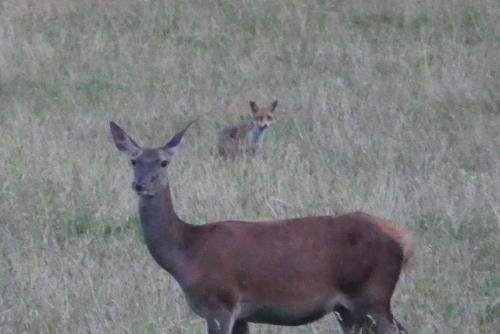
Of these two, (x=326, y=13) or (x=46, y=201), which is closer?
(x=46, y=201)

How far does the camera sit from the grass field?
795 centimetres

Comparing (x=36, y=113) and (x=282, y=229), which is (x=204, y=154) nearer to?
(x=36, y=113)

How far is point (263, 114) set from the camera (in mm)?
13297

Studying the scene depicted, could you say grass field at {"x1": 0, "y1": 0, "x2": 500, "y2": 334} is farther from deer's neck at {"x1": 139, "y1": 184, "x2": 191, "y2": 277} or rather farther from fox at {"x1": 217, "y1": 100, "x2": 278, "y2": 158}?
deer's neck at {"x1": 139, "y1": 184, "x2": 191, "y2": 277}

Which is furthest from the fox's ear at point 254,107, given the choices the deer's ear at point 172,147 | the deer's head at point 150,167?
the deer's head at point 150,167

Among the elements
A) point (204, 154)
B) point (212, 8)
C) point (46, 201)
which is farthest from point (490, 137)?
point (212, 8)

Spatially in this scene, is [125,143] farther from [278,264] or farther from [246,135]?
[246,135]

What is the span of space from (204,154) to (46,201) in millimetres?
2265

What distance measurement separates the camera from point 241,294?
6.76m

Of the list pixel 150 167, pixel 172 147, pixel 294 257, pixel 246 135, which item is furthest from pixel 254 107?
pixel 294 257

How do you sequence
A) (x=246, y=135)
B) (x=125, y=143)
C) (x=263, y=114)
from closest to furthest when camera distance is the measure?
1. (x=125, y=143)
2. (x=246, y=135)
3. (x=263, y=114)

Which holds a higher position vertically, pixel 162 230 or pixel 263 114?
pixel 162 230

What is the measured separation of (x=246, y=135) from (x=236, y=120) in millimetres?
1848

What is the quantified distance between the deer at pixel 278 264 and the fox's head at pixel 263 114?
5.94 metres
